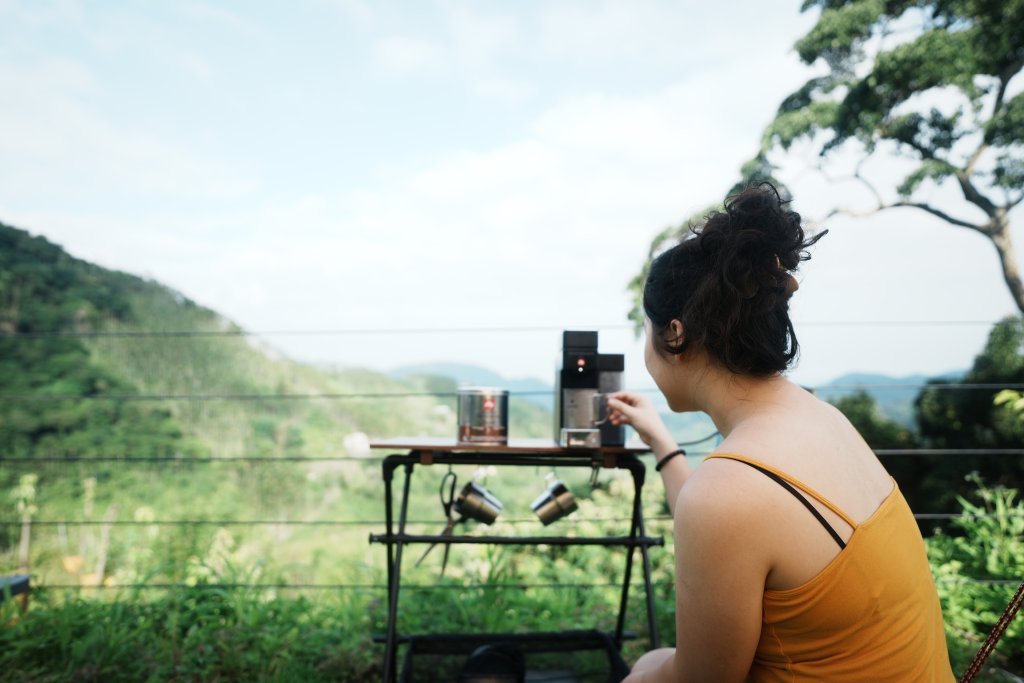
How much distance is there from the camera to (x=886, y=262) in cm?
630

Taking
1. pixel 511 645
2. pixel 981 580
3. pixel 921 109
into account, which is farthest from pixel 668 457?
pixel 921 109

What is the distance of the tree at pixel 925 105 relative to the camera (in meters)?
5.94

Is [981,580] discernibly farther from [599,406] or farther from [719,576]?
[719,576]

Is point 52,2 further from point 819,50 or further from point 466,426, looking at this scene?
point 466,426

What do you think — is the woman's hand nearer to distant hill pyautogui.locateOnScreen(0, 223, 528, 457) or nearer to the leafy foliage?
the leafy foliage

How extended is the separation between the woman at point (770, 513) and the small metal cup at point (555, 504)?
860 mm

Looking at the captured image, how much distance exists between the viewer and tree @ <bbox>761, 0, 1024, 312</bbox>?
594 cm

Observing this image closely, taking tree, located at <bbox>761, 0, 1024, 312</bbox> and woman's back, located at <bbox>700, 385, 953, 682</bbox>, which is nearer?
woman's back, located at <bbox>700, 385, 953, 682</bbox>

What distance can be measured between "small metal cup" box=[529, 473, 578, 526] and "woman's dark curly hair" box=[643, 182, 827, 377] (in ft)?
3.16

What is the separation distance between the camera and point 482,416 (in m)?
1.67

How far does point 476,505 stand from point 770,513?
114 cm

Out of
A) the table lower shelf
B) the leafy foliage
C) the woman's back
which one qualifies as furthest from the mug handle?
the leafy foliage

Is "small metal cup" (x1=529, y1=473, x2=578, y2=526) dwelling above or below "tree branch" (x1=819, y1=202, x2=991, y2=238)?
below

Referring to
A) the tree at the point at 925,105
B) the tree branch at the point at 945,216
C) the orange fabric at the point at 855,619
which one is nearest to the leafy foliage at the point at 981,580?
the orange fabric at the point at 855,619
